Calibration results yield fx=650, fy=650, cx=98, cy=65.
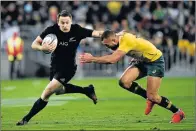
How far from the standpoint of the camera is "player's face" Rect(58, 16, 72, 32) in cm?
1249

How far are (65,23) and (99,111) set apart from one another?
10.5ft

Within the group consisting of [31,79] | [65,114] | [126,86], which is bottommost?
[31,79]

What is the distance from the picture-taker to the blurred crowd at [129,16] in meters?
Result: 29.8

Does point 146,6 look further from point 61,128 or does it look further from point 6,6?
point 61,128

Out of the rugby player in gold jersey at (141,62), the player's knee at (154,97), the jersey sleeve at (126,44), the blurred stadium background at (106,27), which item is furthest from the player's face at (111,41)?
the blurred stadium background at (106,27)

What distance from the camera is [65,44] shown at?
504 inches

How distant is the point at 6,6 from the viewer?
31000 millimetres

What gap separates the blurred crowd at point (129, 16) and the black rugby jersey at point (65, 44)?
52.9ft

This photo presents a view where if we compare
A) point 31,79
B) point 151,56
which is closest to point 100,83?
point 31,79

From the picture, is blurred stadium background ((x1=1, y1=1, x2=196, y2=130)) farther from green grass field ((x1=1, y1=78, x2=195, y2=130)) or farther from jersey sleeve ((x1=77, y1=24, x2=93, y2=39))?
jersey sleeve ((x1=77, y1=24, x2=93, y2=39))

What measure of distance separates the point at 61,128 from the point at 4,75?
18291 mm

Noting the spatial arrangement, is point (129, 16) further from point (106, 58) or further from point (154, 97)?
point (106, 58)

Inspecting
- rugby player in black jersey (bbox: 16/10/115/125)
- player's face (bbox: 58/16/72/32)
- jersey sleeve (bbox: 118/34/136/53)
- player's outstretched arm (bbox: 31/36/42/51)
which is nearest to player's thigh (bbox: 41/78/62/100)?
rugby player in black jersey (bbox: 16/10/115/125)

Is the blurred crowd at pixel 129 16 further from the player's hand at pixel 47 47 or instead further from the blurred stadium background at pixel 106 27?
the player's hand at pixel 47 47
